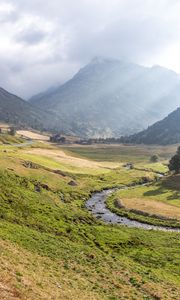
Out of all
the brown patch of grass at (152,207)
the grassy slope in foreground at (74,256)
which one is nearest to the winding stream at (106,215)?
the brown patch of grass at (152,207)

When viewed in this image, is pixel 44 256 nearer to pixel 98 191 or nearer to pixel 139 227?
pixel 139 227

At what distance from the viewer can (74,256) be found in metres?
54.6

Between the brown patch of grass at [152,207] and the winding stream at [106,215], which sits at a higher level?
the brown patch of grass at [152,207]

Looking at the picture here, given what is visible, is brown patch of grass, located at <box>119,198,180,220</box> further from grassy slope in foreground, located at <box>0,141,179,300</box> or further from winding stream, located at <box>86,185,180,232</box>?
grassy slope in foreground, located at <box>0,141,179,300</box>

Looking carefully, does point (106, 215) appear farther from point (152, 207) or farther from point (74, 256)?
point (74, 256)

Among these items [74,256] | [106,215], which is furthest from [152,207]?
[74,256]

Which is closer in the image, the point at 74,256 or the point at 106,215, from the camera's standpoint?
the point at 74,256

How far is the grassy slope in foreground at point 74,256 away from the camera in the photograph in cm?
4019

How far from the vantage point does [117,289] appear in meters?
45.9

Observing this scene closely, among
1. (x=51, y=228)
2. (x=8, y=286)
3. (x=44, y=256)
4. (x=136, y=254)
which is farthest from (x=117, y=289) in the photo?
(x=51, y=228)

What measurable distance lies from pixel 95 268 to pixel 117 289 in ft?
21.2

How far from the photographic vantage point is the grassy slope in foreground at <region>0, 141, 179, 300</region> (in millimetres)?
40188

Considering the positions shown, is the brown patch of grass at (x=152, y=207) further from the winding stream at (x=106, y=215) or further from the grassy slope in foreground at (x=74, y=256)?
the grassy slope in foreground at (x=74, y=256)

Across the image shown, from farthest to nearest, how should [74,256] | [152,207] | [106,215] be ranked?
1. [152,207]
2. [106,215]
3. [74,256]
